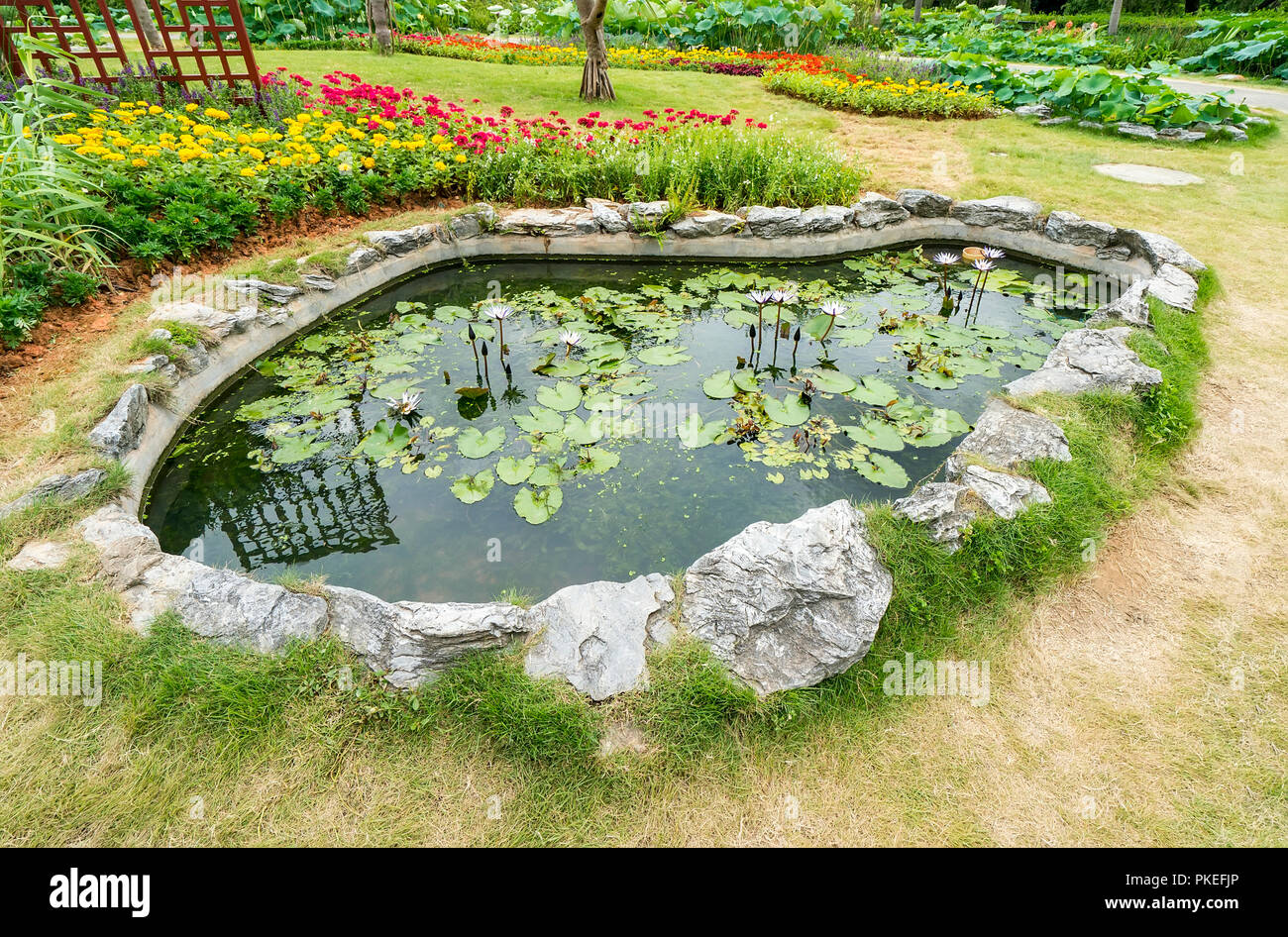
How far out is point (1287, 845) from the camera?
1814mm

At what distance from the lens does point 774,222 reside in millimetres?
5430

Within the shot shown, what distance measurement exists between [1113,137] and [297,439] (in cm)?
1044

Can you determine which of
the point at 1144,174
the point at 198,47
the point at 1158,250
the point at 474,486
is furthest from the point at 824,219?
the point at 198,47

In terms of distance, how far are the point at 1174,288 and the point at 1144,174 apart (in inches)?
144

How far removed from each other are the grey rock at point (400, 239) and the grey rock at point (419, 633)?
12.4ft

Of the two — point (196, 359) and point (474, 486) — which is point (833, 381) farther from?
point (196, 359)

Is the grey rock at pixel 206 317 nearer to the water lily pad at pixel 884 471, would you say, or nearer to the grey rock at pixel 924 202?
the water lily pad at pixel 884 471

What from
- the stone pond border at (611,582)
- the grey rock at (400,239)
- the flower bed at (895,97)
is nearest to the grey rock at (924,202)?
the stone pond border at (611,582)

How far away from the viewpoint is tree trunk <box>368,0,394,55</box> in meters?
11.7

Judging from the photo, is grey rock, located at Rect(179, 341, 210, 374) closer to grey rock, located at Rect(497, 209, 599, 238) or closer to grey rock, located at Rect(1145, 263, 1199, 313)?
grey rock, located at Rect(497, 209, 599, 238)

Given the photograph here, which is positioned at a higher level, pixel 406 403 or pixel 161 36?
pixel 161 36

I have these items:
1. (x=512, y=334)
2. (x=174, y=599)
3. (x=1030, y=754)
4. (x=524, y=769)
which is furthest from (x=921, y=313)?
(x=174, y=599)

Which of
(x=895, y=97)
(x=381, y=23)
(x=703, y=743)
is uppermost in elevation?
(x=381, y=23)
